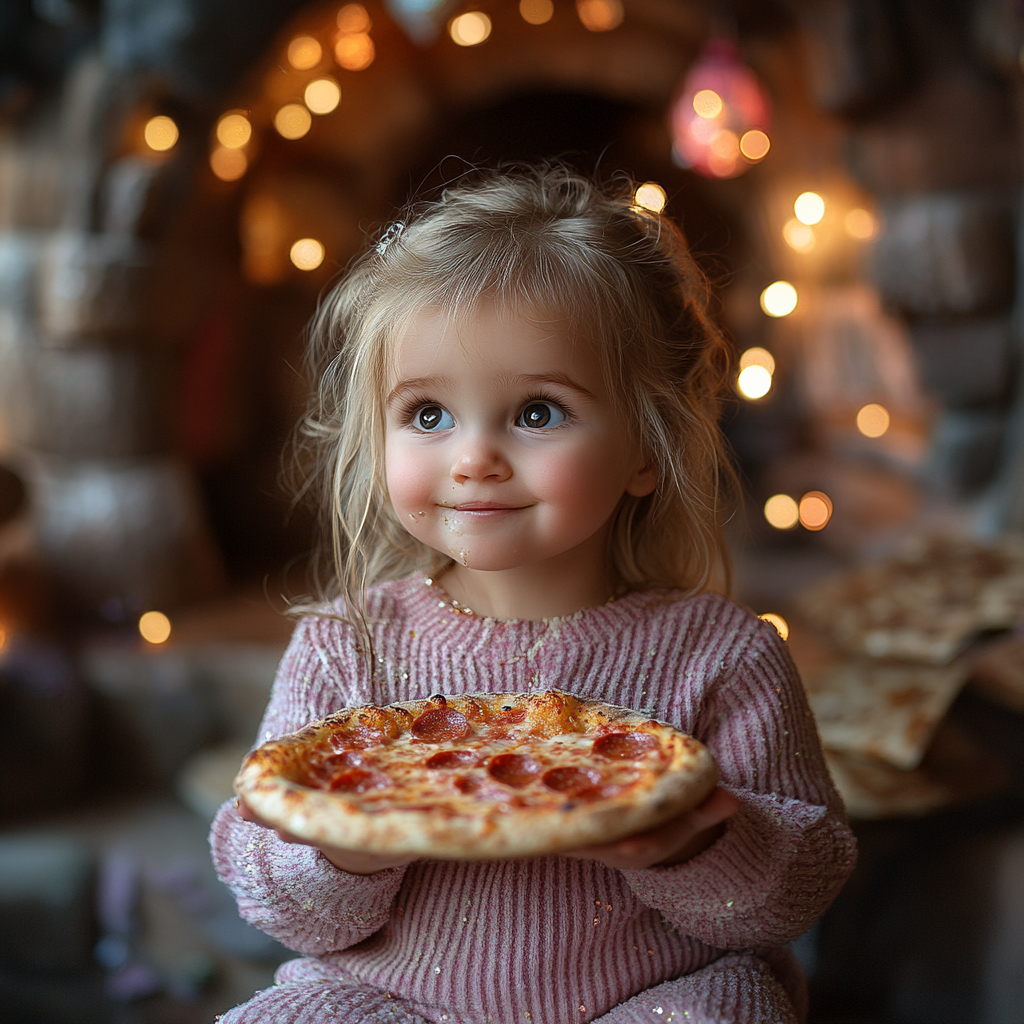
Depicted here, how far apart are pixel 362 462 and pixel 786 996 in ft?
1.91

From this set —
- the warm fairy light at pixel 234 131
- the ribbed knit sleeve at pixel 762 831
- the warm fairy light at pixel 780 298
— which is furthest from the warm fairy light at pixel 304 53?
the ribbed knit sleeve at pixel 762 831

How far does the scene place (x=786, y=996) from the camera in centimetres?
87

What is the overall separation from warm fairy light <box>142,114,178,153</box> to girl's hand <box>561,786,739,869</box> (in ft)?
6.54

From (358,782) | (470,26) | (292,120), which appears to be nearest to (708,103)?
(470,26)

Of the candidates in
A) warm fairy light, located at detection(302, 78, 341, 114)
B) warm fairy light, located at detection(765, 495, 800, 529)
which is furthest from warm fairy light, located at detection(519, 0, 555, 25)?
warm fairy light, located at detection(765, 495, 800, 529)

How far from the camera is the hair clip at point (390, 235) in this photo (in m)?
0.93

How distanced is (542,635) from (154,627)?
1.65 meters

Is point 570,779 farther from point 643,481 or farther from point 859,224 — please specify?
point 859,224

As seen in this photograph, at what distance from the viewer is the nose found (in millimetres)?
784

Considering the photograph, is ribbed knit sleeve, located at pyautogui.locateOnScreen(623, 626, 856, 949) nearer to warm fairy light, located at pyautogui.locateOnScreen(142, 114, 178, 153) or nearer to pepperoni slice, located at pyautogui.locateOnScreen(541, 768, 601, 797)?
pepperoni slice, located at pyautogui.locateOnScreen(541, 768, 601, 797)

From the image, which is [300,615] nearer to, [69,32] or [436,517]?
[436,517]

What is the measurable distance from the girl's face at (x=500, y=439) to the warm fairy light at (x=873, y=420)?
7.51 ft

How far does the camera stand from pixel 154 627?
2.31 meters

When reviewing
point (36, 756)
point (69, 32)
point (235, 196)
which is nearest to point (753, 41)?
point (235, 196)
